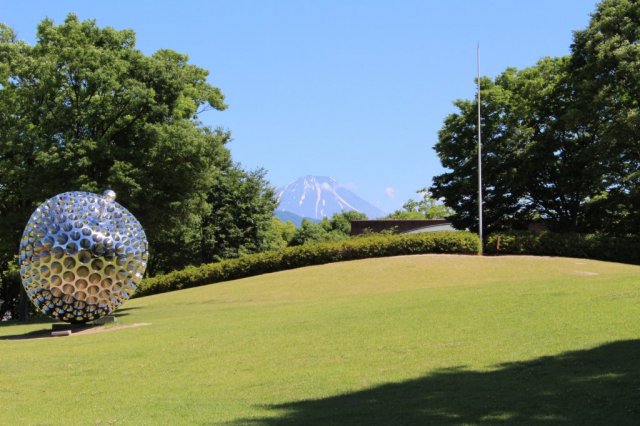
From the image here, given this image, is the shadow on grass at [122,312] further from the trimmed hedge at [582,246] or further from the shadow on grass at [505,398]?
the trimmed hedge at [582,246]

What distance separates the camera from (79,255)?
18750mm

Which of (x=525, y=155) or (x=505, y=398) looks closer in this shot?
(x=505, y=398)

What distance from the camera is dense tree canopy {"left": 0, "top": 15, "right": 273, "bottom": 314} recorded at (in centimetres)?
2723

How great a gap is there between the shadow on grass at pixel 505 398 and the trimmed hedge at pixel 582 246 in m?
27.0

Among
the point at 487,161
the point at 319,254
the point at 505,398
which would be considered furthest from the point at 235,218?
the point at 505,398

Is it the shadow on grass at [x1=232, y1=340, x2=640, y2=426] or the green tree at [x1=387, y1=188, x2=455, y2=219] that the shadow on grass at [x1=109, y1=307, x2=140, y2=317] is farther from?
the green tree at [x1=387, y1=188, x2=455, y2=219]

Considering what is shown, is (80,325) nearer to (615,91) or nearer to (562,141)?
(615,91)

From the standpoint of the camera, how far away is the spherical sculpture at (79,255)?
1878cm

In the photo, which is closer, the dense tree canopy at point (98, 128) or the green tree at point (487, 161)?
the dense tree canopy at point (98, 128)

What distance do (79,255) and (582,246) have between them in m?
26.9

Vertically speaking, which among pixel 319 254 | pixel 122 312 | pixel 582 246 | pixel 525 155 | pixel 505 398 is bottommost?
pixel 122 312

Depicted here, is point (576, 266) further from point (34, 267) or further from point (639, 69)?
point (34, 267)

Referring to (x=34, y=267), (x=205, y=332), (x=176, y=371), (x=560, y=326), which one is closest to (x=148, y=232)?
(x=34, y=267)

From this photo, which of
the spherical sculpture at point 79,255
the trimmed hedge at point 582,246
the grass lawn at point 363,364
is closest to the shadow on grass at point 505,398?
the grass lawn at point 363,364
